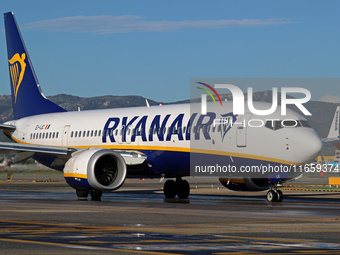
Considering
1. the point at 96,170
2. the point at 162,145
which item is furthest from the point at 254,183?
the point at 96,170

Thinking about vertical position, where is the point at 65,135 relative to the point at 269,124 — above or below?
above

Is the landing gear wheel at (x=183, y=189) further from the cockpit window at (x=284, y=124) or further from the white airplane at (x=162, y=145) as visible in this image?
the cockpit window at (x=284, y=124)

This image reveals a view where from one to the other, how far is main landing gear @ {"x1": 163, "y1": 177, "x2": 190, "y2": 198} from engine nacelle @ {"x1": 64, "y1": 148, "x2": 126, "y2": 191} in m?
3.86

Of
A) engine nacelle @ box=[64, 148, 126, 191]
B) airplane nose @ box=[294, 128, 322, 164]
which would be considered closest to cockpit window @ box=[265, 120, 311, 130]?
airplane nose @ box=[294, 128, 322, 164]

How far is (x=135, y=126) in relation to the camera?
111ft

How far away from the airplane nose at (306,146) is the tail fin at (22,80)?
18617 millimetres

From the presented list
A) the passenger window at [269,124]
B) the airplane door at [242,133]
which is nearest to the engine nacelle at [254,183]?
the airplane door at [242,133]

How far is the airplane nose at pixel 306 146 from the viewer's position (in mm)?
26938

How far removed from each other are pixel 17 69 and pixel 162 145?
15.4 metres

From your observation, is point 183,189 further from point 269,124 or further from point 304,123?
point 304,123

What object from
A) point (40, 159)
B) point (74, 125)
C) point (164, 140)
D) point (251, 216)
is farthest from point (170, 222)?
point (40, 159)

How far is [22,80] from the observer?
43188 mm

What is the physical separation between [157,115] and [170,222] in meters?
15.3

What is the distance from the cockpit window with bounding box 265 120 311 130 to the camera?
27.8 m
